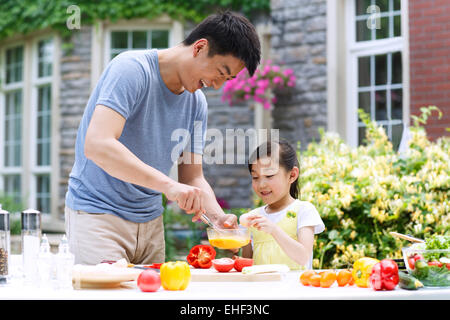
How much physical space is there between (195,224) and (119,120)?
380 cm

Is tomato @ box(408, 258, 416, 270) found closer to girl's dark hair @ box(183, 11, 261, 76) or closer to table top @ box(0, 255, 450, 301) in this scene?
table top @ box(0, 255, 450, 301)

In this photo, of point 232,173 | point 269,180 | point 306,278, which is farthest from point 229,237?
point 232,173

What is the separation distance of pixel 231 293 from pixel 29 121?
8061mm

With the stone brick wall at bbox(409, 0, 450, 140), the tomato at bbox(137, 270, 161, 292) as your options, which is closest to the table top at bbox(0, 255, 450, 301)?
the tomato at bbox(137, 270, 161, 292)

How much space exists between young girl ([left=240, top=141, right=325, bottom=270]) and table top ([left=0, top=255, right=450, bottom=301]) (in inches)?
24.3

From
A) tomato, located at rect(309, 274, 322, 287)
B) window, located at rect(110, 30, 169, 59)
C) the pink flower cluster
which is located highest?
window, located at rect(110, 30, 169, 59)

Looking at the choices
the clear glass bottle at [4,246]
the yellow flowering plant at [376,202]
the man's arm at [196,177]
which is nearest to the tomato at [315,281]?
the man's arm at [196,177]

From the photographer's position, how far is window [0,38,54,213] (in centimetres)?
898

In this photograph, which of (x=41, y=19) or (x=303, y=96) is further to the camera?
(x=41, y=19)

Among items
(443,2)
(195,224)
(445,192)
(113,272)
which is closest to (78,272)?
(113,272)

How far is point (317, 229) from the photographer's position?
2570 millimetres

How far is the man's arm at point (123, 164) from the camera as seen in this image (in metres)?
2.04

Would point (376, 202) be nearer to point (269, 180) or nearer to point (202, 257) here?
point (269, 180)

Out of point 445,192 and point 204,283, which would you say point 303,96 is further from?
point 204,283
